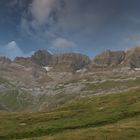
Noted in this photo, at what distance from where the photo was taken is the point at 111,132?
75.4 metres

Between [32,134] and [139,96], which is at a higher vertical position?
[139,96]

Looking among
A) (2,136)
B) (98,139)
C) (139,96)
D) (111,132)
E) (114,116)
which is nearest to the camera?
(98,139)

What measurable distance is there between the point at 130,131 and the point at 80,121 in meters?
36.0

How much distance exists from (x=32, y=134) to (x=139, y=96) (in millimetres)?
92093

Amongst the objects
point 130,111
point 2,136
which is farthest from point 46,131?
point 130,111

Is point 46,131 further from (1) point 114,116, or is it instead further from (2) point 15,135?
(1) point 114,116

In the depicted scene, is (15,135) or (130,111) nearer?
(15,135)

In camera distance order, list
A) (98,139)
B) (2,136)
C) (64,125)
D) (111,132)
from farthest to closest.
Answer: (64,125), (2,136), (111,132), (98,139)

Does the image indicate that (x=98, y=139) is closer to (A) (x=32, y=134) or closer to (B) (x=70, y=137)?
(B) (x=70, y=137)

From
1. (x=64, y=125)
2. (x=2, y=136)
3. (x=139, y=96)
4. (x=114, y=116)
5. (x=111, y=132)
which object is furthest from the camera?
(x=139, y=96)

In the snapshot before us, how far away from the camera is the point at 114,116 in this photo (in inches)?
4505

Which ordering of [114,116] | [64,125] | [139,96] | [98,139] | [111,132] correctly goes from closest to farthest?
[98,139]
[111,132]
[64,125]
[114,116]
[139,96]

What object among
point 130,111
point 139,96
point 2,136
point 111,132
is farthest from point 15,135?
point 139,96

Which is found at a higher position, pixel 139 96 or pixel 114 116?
pixel 139 96
